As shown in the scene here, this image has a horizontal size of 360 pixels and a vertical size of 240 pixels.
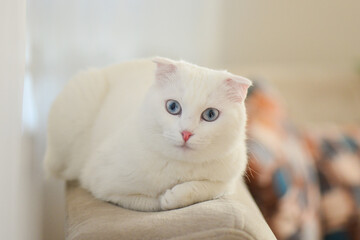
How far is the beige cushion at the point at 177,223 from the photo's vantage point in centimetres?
94

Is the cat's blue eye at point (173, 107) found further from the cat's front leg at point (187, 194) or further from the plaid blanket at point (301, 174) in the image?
the plaid blanket at point (301, 174)

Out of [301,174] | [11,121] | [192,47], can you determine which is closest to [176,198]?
[11,121]

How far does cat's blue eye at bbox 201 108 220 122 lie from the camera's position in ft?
3.34

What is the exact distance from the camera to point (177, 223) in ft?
3.13

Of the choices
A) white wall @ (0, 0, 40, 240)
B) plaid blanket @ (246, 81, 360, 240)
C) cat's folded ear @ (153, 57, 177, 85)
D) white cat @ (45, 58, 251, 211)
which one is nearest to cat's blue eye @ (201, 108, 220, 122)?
white cat @ (45, 58, 251, 211)

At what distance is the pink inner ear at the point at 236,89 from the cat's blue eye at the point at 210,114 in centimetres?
5

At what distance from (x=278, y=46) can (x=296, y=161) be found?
4.01 feet

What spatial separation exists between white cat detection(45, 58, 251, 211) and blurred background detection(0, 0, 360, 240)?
22 cm

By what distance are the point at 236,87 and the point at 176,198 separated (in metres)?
0.26

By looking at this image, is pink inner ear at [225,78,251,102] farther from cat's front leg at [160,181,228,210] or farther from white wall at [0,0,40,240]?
white wall at [0,0,40,240]

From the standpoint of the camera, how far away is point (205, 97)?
1.01 metres

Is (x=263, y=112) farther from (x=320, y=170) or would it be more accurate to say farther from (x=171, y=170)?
(x=171, y=170)

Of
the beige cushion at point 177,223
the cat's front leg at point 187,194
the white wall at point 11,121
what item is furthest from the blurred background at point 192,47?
the cat's front leg at point 187,194

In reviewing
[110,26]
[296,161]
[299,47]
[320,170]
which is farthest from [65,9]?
[299,47]
